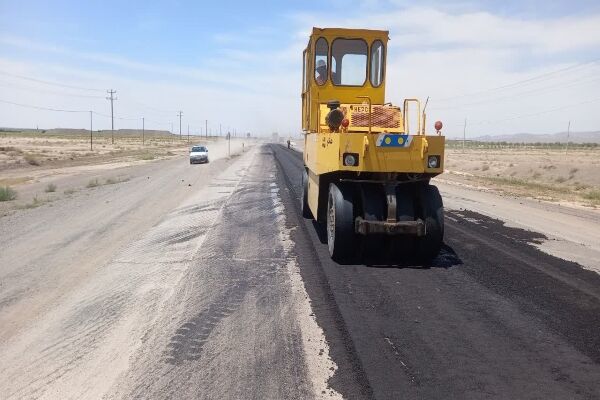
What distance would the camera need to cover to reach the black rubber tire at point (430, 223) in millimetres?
7629

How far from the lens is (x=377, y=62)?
10.1 m

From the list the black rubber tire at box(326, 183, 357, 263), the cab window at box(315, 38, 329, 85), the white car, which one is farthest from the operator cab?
the white car

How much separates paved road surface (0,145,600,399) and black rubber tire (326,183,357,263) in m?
0.31

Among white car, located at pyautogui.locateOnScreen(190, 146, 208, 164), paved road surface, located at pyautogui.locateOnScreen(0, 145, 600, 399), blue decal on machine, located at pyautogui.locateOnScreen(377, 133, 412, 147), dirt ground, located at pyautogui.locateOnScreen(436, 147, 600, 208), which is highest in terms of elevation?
blue decal on machine, located at pyautogui.locateOnScreen(377, 133, 412, 147)

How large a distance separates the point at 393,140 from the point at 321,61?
3.49 metres

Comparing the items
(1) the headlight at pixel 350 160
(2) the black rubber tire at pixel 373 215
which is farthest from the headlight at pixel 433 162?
(1) the headlight at pixel 350 160

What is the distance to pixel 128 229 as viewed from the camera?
36.1 ft

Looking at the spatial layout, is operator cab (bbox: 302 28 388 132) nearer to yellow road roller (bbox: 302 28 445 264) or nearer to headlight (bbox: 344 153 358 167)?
yellow road roller (bbox: 302 28 445 264)

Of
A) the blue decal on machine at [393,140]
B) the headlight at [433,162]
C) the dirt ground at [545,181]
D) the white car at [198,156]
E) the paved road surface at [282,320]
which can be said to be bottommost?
the paved road surface at [282,320]

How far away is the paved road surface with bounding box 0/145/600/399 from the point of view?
4.00 meters

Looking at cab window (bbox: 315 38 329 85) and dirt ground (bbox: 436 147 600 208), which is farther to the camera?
dirt ground (bbox: 436 147 600 208)

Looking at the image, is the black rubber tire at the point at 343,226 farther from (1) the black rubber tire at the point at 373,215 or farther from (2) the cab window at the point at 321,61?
(2) the cab window at the point at 321,61

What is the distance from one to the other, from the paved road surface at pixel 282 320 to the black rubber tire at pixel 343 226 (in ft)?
1.00

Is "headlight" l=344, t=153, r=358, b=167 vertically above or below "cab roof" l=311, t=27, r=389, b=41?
below
